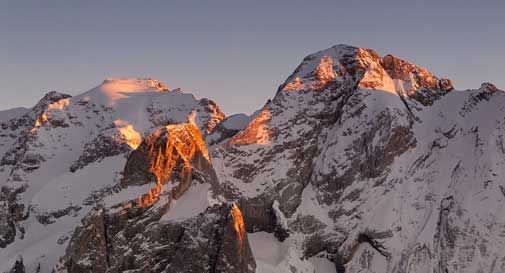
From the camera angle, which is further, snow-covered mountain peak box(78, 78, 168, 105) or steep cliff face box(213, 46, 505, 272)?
snow-covered mountain peak box(78, 78, 168, 105)

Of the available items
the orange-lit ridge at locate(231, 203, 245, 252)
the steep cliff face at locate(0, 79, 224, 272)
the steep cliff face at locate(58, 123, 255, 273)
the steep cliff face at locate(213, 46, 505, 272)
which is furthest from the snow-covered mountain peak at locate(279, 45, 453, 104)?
the orange-lit ridge at locate(231, 203, 245, 252)

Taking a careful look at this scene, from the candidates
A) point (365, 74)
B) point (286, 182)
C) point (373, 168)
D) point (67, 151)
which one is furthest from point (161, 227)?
point (365, 74)

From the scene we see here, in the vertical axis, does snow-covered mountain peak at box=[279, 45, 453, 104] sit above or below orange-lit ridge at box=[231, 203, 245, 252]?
above

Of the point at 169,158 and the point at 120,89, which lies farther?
the point at 120,89

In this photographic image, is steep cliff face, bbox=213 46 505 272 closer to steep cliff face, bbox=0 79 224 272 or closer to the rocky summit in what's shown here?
the rocky summit

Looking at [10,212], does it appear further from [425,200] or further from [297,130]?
[425,200]

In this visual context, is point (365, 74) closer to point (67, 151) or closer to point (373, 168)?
point (373, 168)

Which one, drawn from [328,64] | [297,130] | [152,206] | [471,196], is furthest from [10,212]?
[471,196]

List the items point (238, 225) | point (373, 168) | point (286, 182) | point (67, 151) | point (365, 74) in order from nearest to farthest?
point (238, 225) → point (286, 182) → point (373, 168) → point (365, 74) → point (67, 151)
